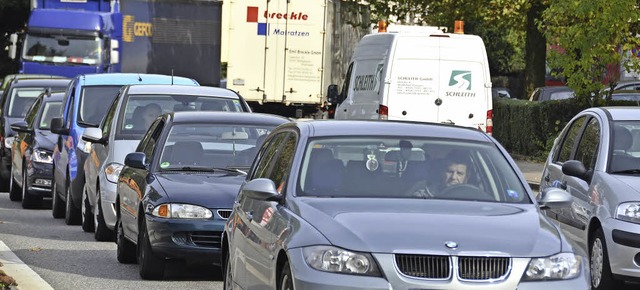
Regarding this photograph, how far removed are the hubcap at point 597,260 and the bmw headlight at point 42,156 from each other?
10.8 metres

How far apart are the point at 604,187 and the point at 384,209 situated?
3.80 meters

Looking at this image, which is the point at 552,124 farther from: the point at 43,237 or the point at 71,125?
the point at 43,237

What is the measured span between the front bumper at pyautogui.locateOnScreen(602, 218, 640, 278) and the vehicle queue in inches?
0.5

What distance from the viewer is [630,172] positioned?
37.5ft

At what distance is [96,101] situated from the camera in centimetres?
1856

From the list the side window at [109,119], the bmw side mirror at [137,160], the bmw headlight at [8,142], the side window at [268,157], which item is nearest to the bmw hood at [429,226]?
the side window at [268,157]

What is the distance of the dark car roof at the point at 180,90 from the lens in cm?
1554

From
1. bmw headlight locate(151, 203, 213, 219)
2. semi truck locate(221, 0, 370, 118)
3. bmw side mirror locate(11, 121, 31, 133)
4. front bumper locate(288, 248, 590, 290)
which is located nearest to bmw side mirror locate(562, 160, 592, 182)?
bmw headlight locate(151, 203, 213, 219)

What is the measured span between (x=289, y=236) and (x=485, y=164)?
161 centimetres

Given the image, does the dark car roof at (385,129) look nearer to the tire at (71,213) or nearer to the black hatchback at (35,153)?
the tire at (71,213)

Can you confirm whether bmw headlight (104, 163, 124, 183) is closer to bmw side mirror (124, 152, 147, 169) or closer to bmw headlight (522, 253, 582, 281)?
bmw side mirror (124, 152, 147, 169)

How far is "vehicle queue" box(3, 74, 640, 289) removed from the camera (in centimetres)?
714

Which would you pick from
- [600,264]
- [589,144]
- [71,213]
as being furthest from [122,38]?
[600,264]

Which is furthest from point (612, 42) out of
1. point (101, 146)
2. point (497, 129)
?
point (101, 146)
